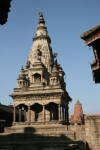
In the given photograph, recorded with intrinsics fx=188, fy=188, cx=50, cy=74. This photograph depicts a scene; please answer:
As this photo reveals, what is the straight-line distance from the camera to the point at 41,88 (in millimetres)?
33688

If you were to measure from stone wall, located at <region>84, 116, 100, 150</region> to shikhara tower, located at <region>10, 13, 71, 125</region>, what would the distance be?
811 cm

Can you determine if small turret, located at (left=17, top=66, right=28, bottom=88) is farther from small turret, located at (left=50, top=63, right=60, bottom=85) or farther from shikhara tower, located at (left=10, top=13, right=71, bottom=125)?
small turret, located at (left=50, top=63, right=60, bottom=85)

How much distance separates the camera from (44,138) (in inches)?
982

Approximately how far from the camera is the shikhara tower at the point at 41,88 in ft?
107

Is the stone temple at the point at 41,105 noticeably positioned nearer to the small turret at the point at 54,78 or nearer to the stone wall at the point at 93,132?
the small turret at the point at 54,78

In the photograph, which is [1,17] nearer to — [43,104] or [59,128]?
[59,128]

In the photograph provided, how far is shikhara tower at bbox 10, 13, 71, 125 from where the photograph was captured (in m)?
32.6

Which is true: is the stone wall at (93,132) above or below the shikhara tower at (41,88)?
below

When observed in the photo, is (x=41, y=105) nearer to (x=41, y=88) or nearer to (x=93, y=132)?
(x=41, y=88)

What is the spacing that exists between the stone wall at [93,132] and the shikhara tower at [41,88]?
26.6ft

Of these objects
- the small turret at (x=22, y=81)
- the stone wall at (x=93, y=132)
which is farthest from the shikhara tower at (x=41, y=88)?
the stone wall at (x=93, y=132)

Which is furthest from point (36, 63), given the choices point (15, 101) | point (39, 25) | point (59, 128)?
point (59, 128)

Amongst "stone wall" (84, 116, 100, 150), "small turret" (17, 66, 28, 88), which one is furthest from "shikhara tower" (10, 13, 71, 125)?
"stone wall" (84, 116, 100, 150)

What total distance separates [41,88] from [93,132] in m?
13.3
